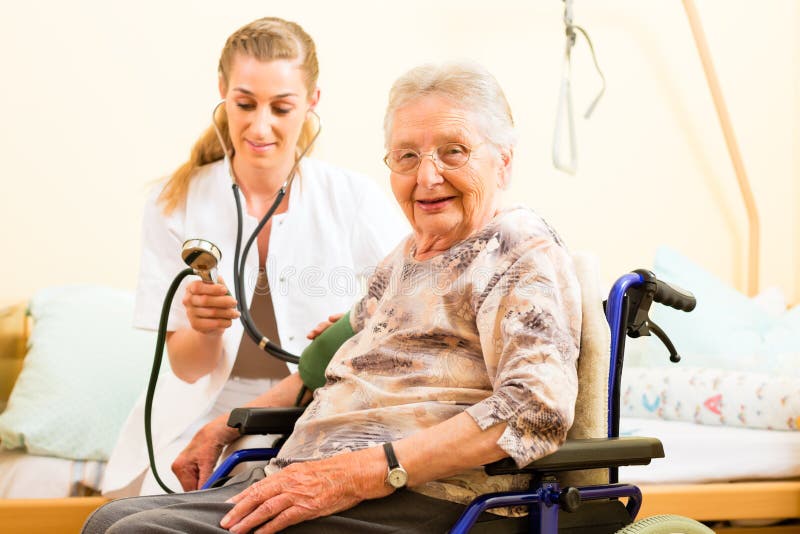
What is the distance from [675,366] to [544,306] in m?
1.25

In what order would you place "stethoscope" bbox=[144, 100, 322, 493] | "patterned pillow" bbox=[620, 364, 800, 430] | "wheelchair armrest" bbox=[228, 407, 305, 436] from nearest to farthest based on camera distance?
"wheelchair armrest" bbox=[228, 407, 305, 436] < "stethoscope" bbox=[144, 100, 322, 493] < "patterned pillow" bbox=[620, 364, 800, 430]

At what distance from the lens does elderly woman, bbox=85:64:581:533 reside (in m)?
1.10

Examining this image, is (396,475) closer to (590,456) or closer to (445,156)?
(590,456)

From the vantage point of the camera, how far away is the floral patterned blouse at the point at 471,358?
1.09m

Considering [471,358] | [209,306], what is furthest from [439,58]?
[471,358]

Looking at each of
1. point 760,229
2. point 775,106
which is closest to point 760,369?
point 760,229

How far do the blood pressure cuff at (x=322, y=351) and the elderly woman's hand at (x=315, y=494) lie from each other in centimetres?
37

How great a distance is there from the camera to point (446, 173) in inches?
51.3

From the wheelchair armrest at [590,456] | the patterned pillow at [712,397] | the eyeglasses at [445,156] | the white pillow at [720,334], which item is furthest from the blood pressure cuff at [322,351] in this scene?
the white pillow at [720,334]

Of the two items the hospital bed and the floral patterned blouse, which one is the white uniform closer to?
the hospital bed

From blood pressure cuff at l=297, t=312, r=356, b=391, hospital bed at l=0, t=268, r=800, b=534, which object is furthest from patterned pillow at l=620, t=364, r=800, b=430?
blood pressure cuff at l=297, t=312, r=356, b=391

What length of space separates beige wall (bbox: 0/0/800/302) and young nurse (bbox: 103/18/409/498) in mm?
293

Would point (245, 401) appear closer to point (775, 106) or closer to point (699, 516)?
point (699, 516)

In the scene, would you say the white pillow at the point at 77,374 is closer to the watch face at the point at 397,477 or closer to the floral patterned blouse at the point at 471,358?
the floral patterned blouse at the point at 471,358
